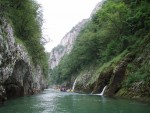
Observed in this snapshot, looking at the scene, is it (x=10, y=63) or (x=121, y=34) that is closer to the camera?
(x=10, y=63)

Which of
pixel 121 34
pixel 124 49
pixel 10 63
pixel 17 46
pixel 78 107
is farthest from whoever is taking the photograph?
pixel 121 34

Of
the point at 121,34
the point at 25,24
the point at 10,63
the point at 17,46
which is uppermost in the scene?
the point at 25,24

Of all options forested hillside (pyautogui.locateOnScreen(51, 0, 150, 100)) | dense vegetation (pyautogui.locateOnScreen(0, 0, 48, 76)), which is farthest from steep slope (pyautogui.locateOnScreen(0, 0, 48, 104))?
forested hillside (pyautogui.locateOnScreen(51, 0, 150, 100))

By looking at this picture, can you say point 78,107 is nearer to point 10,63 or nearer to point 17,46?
point 10,63

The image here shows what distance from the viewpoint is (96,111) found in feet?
67.9

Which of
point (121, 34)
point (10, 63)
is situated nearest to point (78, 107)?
point (10, 63)

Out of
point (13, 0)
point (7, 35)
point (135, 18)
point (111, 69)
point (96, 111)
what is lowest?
point (96, 111)

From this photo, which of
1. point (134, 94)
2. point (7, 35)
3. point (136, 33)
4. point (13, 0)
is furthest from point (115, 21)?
point (7, 35)

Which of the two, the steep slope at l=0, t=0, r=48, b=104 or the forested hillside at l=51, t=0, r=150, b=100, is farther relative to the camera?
the forested hillside at l=51, t=0, r=150, b=100

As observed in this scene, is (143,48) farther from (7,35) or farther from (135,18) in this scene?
(7,35)

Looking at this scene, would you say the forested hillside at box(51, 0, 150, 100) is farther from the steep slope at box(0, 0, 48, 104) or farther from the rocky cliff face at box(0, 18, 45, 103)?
the rocky cliff face at box(0, 18, 45, 103)

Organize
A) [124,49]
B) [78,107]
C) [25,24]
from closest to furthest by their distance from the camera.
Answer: [78,107] → [25,24] → [124,49]

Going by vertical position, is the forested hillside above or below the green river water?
above

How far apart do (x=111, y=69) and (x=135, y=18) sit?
31.9ft
